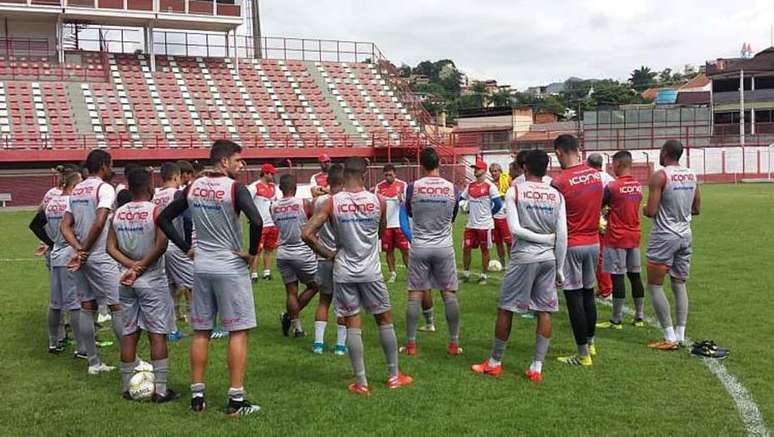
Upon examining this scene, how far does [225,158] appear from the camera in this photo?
5.78m

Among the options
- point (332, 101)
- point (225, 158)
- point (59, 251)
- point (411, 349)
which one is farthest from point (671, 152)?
point (332, 101)

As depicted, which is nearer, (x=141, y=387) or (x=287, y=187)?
(x=141, y=387)

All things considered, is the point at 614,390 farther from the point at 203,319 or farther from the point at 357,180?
the point at 203,319

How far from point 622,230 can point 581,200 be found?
1.93m

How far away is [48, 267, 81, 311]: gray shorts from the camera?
7.36m

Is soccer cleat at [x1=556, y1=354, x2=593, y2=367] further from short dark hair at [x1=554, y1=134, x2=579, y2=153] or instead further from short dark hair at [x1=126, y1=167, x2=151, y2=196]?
short dark hair at [x1=126, y1=167, x2=151, y2=196]

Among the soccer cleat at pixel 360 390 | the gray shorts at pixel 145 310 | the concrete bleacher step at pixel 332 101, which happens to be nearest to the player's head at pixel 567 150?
the soccer cleat at pixel 360 390

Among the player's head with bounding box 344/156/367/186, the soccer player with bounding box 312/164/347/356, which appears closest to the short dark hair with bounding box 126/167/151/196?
the player's head with bounding box 344/156/367/186

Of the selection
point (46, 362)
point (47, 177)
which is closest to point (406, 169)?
point (47, 177)

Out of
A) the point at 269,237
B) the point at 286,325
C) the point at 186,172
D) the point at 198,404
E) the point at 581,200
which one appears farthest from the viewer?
the point at 269,237

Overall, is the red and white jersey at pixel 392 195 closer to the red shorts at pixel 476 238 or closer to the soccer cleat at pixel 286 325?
the red shorts at pixel 476 238

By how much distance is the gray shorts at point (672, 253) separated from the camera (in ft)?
25.0

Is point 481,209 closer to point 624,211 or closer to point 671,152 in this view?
point 624,211

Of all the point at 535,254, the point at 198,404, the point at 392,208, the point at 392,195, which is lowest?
the point at 198,404
